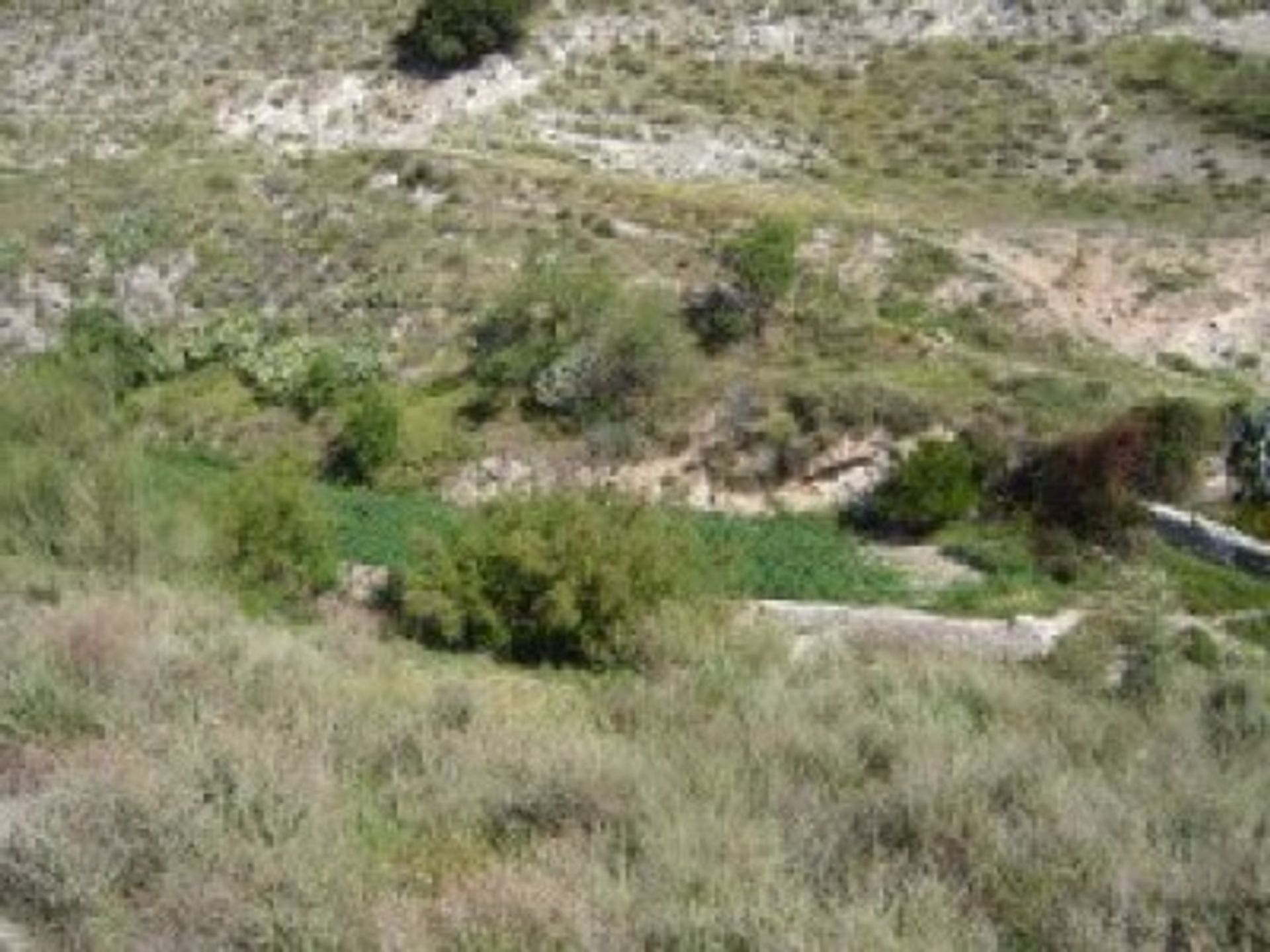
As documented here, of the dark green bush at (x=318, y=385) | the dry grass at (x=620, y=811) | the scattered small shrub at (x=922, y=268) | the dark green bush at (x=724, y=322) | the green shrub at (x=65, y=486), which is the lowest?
the dark green bush at (x=318, y=385)

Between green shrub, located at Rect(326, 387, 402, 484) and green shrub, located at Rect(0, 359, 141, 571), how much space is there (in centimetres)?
1217

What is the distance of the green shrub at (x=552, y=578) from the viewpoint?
25.2m

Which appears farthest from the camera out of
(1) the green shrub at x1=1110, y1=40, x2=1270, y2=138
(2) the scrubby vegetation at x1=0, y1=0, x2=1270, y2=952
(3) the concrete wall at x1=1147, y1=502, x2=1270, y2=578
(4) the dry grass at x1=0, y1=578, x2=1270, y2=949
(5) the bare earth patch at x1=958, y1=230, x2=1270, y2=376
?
(1) the green shrub at x1=1110, y1=40, x2=1270, y2=138

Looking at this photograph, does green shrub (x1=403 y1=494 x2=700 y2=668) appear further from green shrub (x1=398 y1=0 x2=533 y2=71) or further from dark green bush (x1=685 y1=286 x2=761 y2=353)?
green shrub (x1=398 y1=0 x2=533 y2=71)

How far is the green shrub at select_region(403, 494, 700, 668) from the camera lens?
2516cm

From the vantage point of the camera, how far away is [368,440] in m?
39.8

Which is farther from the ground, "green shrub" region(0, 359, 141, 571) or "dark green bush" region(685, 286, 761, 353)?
"green shrub" region(0, 359, 141, 571)

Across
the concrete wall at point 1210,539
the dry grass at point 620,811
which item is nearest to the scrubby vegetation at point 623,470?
the dry grass at point 620,811

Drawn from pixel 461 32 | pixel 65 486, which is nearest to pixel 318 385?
pixel 461 32

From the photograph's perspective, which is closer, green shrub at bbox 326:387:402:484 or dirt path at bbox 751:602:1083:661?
dirt path at bbox 751:602:1083:661

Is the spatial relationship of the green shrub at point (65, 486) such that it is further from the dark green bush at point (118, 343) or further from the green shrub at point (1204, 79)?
the green shrub at point (1204, 79)

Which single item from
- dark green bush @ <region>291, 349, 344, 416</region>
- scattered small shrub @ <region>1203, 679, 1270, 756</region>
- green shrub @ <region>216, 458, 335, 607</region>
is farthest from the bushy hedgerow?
scattered small shrub @ <region>1203, 679, 1270, 756</region>

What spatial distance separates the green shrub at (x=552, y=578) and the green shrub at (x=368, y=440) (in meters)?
12.1

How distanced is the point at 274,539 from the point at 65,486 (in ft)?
12.4
